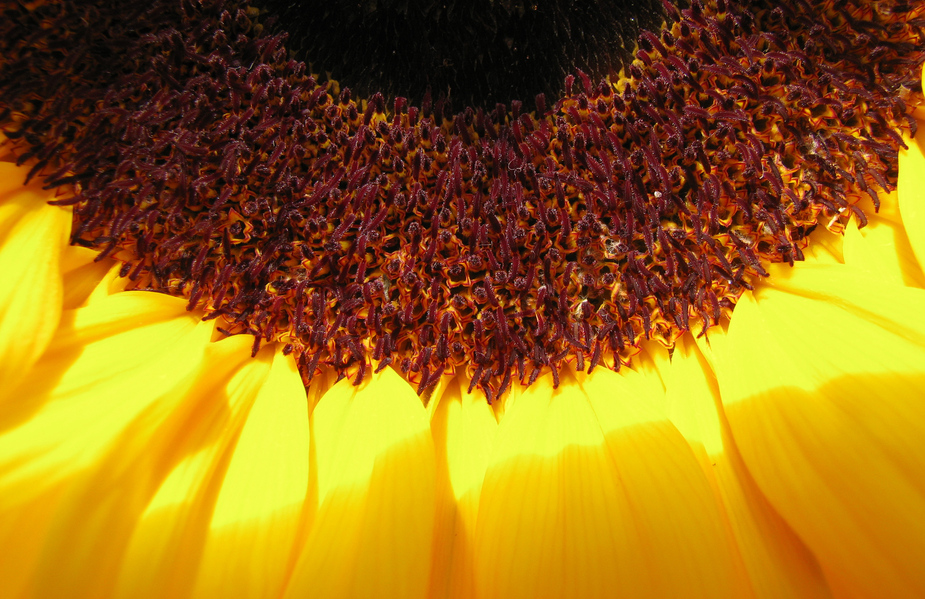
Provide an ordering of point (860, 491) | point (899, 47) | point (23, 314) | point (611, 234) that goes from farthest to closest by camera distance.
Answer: point (611, 234), point (899, 47), point (23, 314), point (860, 491)

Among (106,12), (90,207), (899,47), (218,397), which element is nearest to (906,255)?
(899,47)

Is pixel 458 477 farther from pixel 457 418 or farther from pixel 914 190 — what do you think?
pixel 914 190

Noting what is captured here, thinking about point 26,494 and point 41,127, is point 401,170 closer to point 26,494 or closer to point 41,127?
point 41,127

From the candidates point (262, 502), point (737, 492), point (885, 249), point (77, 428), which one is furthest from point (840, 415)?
point (77, 428)

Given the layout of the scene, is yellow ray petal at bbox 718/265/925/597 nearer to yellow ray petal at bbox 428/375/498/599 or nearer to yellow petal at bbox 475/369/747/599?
yellow petal at bbox 475/369/747/599

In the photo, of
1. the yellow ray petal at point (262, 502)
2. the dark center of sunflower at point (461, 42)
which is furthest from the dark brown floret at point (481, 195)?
the dark center of sunflower at point (461, 42)

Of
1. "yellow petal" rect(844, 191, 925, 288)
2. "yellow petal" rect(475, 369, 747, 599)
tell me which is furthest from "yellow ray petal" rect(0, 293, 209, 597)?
"yellow petal" rect(844, 191, 925, 288)
